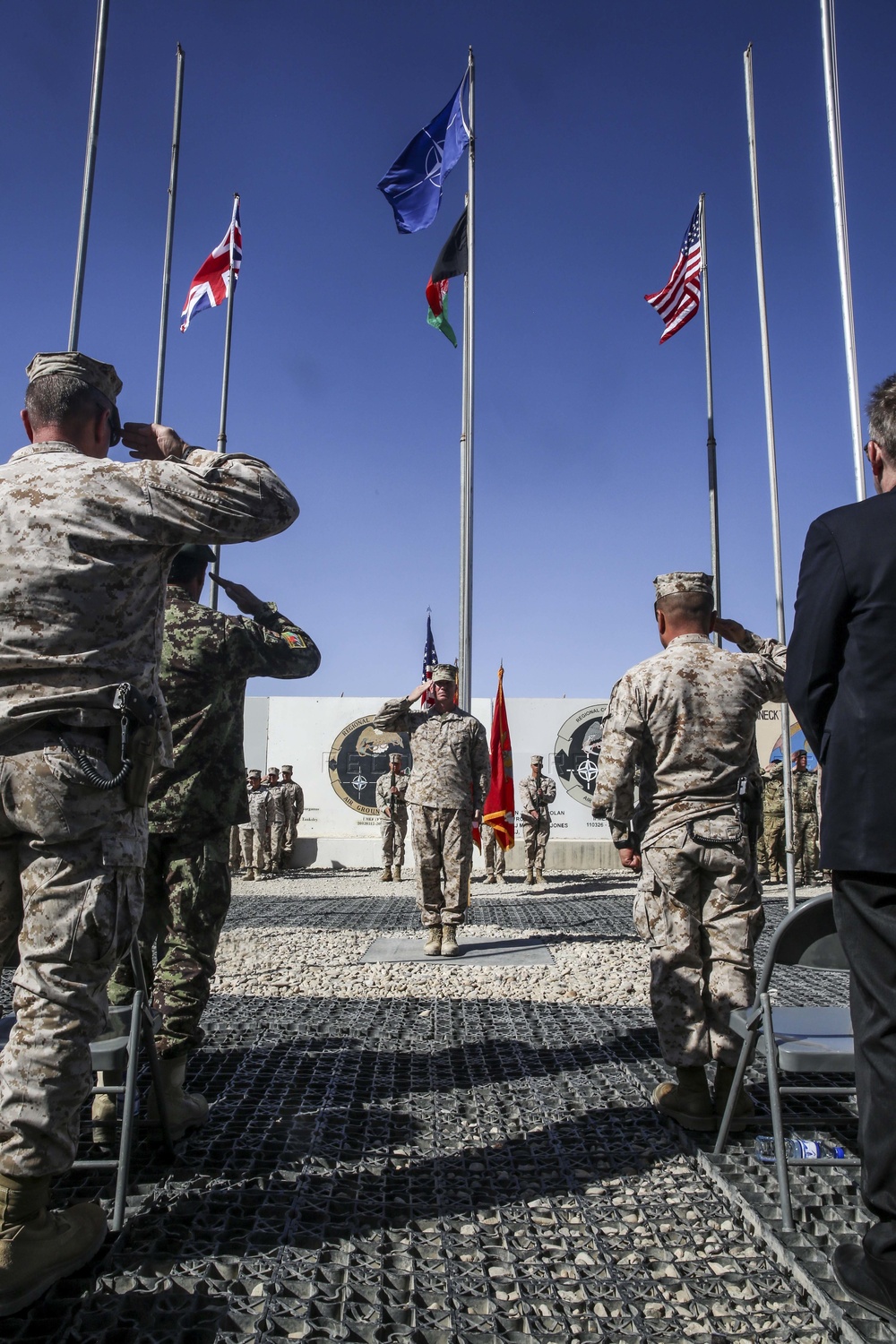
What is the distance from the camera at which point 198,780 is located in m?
2.86

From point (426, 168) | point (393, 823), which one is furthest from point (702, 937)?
point (393, 823)

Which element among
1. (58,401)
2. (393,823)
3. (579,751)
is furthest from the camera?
(579,751)

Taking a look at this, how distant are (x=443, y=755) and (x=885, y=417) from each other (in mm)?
5119

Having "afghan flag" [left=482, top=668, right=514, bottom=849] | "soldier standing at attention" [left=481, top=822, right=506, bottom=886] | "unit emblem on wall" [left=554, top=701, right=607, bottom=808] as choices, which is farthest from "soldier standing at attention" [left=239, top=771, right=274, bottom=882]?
"afghan flag" [left=482, top=668, right=514, bottom=849]

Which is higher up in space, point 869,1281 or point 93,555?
point 93,555

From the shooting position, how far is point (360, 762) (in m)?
17.9

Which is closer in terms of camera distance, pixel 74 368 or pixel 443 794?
pixel 74 368

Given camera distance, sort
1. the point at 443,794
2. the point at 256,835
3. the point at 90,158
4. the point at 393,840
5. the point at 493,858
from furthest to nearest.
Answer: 1. the point at 256,835
2. the point at 393,840
3. the point at 493,858
4. the point at 443,794
5. the point at 90,158

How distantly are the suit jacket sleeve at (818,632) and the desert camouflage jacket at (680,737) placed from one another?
100 centimetres

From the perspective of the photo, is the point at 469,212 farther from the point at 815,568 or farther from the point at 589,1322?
the point at 589,1322

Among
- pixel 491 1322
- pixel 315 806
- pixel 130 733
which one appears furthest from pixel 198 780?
pixel 315 806

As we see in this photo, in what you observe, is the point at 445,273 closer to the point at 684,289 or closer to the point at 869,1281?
the point at 684,289

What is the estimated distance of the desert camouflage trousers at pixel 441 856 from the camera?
6500 millimetres

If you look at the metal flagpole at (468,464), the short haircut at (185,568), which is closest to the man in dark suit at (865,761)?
the short haircut at (185,568)
